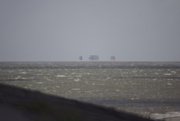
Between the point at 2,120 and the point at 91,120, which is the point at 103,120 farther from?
the point at 2,120

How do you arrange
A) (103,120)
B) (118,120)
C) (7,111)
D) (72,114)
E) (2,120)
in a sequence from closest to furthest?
(2,120)
(7,111)
(72,114)
(103,120)
(118,120)

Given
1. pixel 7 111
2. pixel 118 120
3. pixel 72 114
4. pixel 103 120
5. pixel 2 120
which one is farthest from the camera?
pixel 118 120

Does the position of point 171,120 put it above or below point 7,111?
below

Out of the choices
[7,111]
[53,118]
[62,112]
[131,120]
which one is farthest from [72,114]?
[131,120]

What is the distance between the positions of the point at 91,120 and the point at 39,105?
4.30 feet

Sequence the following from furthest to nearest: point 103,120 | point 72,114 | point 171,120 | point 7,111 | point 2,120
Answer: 1. point 171,120
2. point 103,120
3. point 72,114
4. point 7,111
5. point 2,120

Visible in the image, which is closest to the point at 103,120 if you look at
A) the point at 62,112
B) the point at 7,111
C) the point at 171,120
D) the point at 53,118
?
the point at 62,112

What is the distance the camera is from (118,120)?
8664 mm

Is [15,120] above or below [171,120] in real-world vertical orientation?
above

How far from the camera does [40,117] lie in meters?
6.20

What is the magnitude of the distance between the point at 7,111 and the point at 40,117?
676mm

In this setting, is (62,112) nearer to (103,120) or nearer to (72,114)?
(72,114)

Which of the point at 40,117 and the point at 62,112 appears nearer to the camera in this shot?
the point at 40,117

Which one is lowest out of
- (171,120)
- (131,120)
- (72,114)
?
(171,120)
